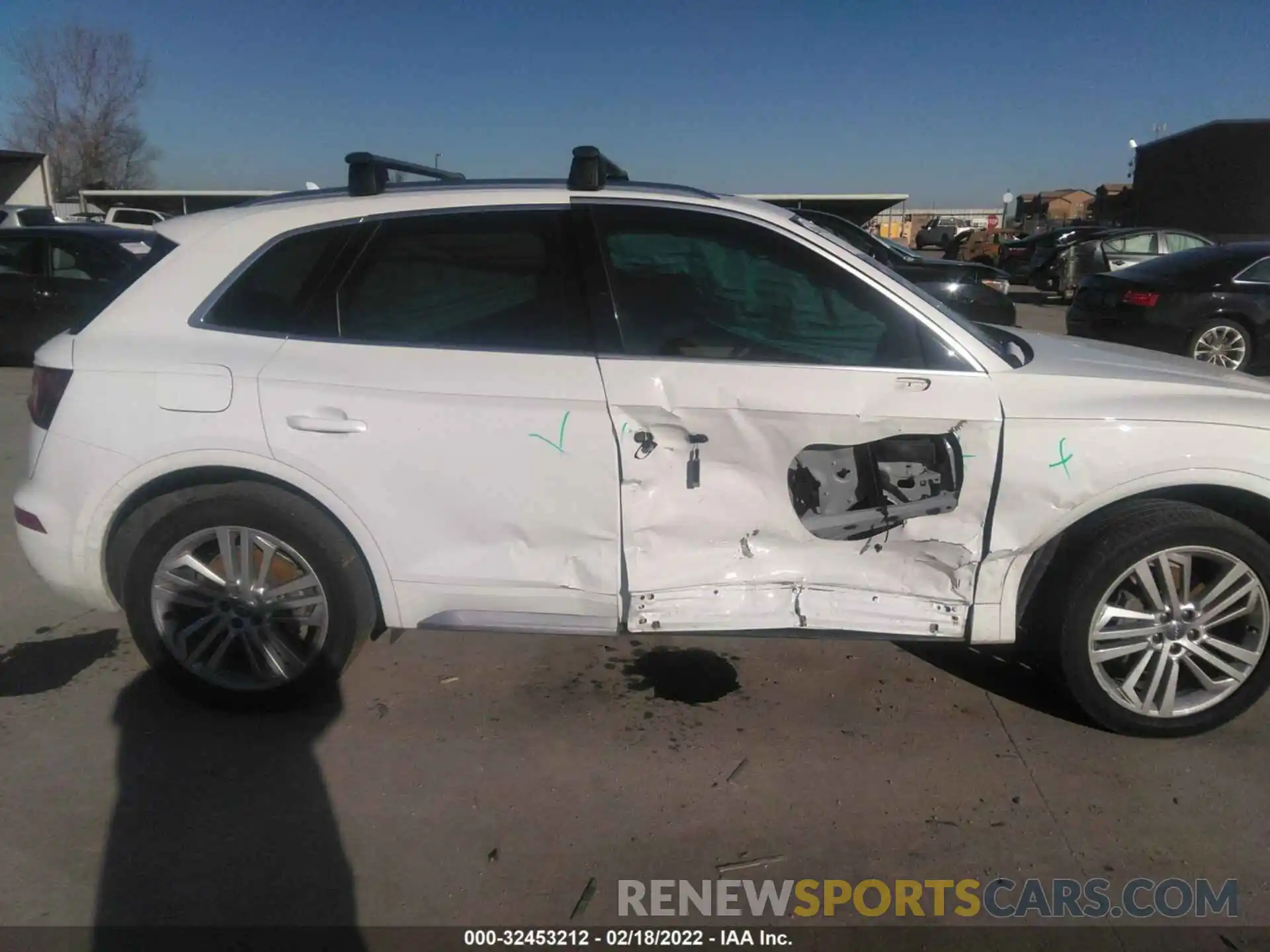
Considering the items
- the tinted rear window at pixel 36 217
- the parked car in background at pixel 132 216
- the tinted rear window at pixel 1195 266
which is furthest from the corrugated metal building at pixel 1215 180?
the tinted rear window at pixel 36 217

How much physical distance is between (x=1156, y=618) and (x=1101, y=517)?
386mm

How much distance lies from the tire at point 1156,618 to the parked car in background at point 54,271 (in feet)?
32.5

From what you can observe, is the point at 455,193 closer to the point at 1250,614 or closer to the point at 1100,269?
the point at 1250,614

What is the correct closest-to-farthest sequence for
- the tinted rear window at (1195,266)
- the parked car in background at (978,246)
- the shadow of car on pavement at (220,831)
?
the shadow of car on pavement at (220,831) → the tinted rear window at (1195,266) → the parked car in background at (978,246)

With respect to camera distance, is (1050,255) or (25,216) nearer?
(1050,255)

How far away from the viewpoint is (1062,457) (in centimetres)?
313

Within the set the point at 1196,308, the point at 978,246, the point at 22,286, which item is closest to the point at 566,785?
the point at 22,286

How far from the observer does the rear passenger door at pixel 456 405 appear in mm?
3170

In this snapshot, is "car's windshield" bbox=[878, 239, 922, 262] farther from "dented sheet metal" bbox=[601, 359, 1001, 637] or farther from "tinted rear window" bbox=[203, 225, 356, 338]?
"tinted rear window" bbox=[203, 225, 356, 338]

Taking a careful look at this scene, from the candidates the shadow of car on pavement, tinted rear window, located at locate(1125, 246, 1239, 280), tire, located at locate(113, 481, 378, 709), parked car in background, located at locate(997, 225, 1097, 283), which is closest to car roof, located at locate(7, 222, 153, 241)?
tire, located at locate(113, 481, 378, 709)

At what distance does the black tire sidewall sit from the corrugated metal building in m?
36.1

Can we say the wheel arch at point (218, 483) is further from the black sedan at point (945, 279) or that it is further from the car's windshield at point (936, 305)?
the black sedan at point (945, 279)

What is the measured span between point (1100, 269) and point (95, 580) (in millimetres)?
19356

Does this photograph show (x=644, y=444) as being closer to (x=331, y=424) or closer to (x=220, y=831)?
(x=331, y=424)
